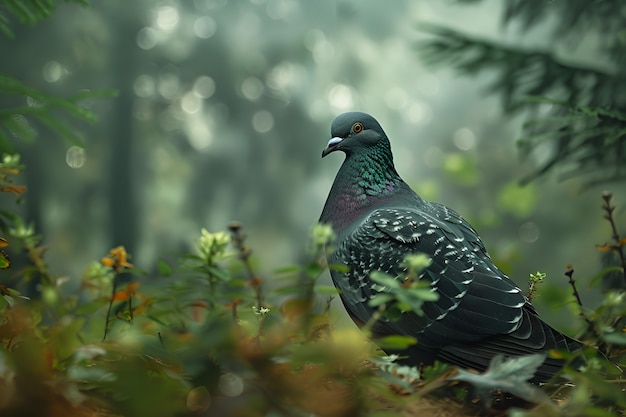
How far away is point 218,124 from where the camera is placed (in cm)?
1167

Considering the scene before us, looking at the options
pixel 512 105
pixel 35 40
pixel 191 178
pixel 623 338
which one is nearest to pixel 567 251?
pixel 191 178

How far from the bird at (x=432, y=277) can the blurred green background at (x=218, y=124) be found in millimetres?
7990

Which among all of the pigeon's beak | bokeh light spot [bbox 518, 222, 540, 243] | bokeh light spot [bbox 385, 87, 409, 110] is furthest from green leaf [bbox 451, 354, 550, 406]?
bokeh light spot [bbox 518, 222, 540, 243]

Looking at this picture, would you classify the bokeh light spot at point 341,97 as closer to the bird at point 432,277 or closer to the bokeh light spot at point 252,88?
the bokeh light spot at point 252,88

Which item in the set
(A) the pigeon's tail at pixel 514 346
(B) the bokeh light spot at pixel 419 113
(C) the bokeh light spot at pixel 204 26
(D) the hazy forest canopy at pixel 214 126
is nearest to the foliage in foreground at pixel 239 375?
(A) the pigeon's tail at pixel 514 346

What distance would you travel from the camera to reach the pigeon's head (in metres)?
2.89

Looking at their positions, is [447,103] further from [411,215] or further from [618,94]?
[411,215]

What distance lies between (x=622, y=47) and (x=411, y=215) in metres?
2.20

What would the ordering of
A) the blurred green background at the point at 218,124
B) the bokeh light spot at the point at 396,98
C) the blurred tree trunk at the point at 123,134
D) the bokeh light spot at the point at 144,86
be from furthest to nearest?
the bokeh light spot at the point at 396,98 → the bokeh light spot at the point at 144,86 → the blurred tree trunk at the point at 123,134 → the blurred green background at the point at 218,124

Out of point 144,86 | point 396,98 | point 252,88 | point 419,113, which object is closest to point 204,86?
point 252,88

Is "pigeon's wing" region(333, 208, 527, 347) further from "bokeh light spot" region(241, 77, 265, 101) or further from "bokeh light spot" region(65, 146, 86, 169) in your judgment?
"bokeh light spot" region(241, 77, 265, 101)

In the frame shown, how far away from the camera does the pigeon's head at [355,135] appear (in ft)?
9.48

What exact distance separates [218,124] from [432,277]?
384 inches

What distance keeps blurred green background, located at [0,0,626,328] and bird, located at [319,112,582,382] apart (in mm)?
7990
